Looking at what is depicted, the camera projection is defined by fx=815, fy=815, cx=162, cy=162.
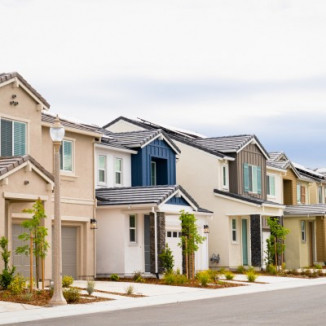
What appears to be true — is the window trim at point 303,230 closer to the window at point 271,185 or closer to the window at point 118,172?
the window at point 271,185

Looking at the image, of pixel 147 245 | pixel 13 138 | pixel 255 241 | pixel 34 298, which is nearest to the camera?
pixel 34 298

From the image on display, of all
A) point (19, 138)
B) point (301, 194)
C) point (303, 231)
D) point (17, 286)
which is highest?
point (19, 138)

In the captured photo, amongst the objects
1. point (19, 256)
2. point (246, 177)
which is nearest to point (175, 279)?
point (19, 256)

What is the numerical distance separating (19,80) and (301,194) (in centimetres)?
3250

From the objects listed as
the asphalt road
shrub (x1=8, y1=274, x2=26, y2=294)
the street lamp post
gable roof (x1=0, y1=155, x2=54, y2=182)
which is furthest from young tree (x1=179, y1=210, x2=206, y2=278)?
the street lamp post

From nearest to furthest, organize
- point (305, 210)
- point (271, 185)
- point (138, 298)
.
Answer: point (138, 298), point (305, 210), point (271, 185)

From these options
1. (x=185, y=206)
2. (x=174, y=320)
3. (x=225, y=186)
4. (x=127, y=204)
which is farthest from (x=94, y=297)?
(x=225, y=186)

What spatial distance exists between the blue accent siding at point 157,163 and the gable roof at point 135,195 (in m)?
2.91

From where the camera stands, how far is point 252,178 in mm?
48094

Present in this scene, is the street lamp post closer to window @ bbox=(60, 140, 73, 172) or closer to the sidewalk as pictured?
the sidewalk

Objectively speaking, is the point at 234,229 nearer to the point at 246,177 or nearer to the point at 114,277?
the point at 246,177

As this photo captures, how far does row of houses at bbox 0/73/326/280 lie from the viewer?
95.1ft

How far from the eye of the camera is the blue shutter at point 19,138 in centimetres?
2911

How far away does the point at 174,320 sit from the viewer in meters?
17.8
